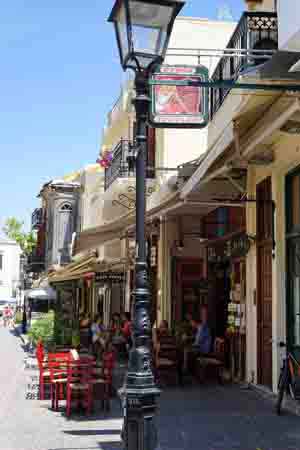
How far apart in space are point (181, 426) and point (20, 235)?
4904 centimetres

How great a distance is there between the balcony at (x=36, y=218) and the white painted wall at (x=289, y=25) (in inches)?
1733

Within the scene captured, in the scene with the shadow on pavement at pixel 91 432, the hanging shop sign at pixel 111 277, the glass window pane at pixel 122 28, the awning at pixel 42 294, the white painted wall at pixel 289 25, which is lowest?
the shadow on pavement at pixel 91 432

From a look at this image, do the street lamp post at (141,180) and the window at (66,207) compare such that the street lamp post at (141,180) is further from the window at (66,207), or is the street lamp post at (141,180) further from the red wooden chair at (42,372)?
the window at (66,207)

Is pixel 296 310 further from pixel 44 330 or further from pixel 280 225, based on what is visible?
pixel 44 330

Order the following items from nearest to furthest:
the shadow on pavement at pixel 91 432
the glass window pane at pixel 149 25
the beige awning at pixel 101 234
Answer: the glass window pane at pixel 149 25 < the shadow on pavement at pixel 91 432 < the beige awning at pixel 101 234

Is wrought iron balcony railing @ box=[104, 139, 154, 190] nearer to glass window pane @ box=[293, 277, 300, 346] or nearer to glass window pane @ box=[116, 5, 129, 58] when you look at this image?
glass window pane @ box=[293, 277, 300, 346]

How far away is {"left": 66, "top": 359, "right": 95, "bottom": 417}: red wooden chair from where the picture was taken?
31.7ft

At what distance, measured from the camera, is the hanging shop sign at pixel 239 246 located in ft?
40.1

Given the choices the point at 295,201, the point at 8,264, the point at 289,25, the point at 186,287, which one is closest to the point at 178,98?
the point at 289,25

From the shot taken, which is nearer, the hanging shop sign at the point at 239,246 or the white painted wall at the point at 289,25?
the white painted wall at the point at 289,25

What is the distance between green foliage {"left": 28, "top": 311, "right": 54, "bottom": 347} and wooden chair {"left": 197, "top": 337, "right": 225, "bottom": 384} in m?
5.05

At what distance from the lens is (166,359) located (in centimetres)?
1287

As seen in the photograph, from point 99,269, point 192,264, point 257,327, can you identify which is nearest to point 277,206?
point 257,327

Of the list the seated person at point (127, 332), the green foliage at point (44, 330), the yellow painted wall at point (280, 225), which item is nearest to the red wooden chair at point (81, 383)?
the yellow painted wall at point (280, 225)
